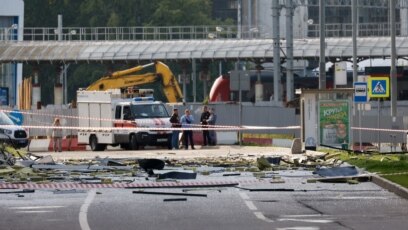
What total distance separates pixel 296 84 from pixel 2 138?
48.8 m

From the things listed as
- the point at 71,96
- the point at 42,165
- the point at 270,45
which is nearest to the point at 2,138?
the point at 42,165

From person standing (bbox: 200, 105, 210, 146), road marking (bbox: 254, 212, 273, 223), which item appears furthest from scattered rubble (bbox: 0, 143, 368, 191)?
person standing (bbox: 200, 105, 210, 146)

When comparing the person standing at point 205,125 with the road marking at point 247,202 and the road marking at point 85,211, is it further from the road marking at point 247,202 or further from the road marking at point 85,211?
the road marking at point 247,202

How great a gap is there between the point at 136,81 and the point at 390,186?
50.6m

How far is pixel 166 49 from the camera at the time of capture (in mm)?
100625

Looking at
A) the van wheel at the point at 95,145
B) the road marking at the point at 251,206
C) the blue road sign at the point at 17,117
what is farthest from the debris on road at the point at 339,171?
the blue road sign at the point at 17,117

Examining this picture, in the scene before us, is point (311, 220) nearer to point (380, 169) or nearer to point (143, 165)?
point (380, 169)

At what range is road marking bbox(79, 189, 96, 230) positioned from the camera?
20.4 meters

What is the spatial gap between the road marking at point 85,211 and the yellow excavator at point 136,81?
45.8 meters

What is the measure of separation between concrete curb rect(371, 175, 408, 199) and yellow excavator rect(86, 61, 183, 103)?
1720 inches

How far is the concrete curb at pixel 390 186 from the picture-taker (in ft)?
83.9

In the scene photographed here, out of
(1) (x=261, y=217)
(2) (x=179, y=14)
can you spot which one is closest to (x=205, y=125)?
(1) (x=261, y=217)

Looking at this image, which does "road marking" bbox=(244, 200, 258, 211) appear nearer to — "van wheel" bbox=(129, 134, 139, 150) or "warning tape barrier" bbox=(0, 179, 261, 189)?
"warning tape barrier" bbox=(0, 179, 261, 189)

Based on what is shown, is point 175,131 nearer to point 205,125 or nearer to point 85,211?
point 205,125
